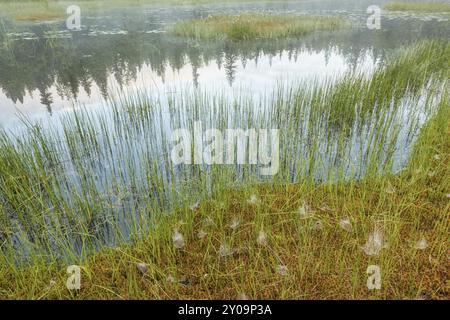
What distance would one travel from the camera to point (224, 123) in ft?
19.1

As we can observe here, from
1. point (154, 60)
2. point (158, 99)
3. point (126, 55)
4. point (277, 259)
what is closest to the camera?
point (277, 259)

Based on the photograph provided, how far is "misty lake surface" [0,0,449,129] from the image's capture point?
9.25 metres

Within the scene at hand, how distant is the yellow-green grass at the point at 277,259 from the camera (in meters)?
2.49

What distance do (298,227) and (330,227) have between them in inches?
14.1

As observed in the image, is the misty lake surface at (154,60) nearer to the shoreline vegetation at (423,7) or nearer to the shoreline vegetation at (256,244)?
the shoreline vegetation at (256,244)

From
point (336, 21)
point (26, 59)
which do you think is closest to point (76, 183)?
point (26, 59)

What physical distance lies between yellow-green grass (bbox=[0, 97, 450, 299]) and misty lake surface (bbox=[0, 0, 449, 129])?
472cm

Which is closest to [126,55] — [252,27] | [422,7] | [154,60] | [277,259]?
[154,60]

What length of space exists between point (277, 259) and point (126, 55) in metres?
14.1

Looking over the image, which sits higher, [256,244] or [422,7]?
[422,7]

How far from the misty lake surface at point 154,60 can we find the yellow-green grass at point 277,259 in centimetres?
472

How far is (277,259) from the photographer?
276 cm

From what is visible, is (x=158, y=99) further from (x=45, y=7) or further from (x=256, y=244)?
(x=45, y=7)

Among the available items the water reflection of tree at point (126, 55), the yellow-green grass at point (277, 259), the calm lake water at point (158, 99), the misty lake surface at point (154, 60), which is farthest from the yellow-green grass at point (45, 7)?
the yellow-green grass at point (277, 259)
